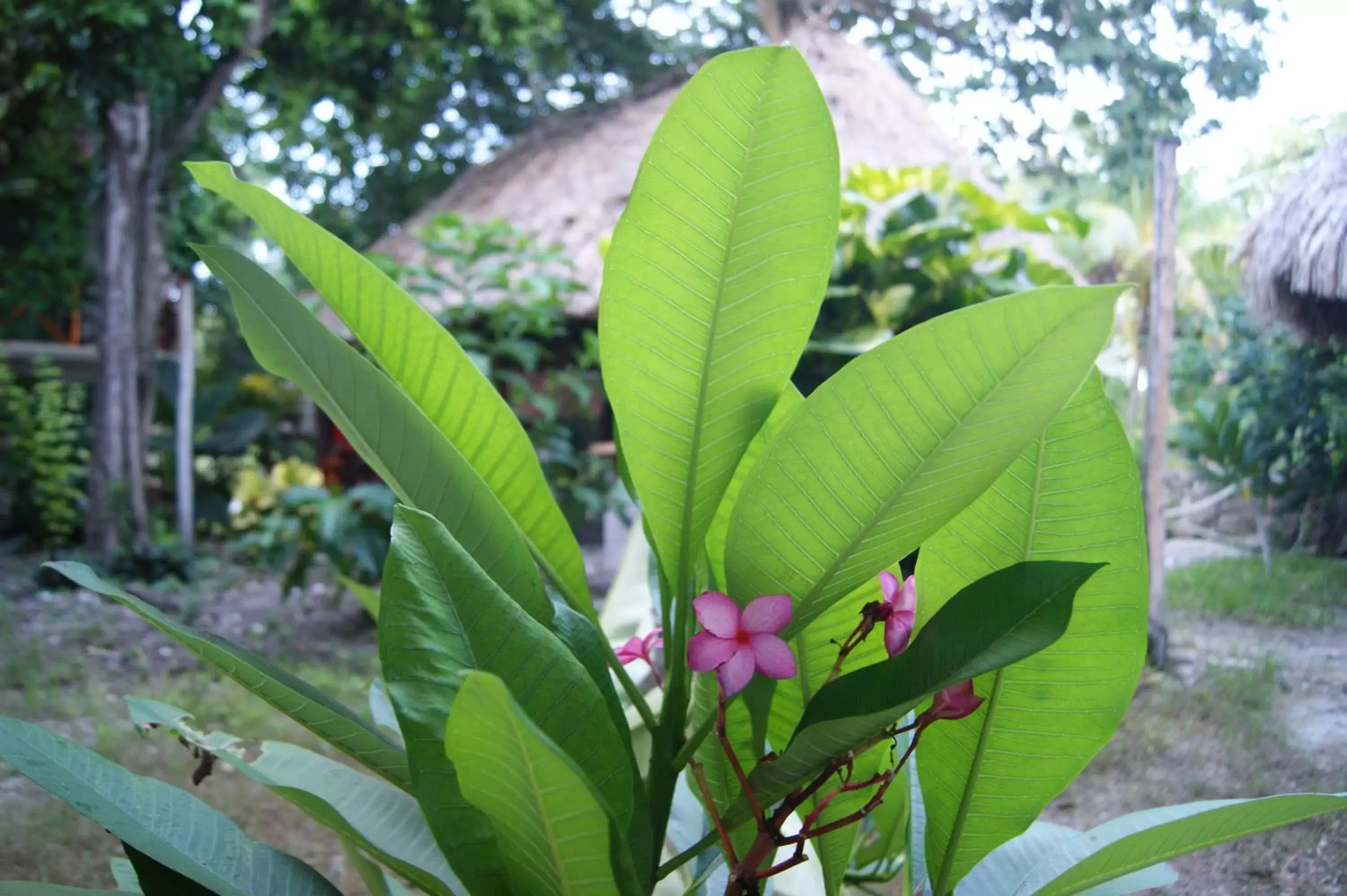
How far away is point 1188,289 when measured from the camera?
85cm

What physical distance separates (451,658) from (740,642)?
0.30ft

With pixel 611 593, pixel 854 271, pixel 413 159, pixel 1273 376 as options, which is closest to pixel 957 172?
pixel 854 271

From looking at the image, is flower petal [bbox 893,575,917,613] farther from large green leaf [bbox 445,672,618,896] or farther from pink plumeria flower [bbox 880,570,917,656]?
large green leaf [bbox 445,672,618,896]

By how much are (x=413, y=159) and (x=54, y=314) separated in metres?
0.95

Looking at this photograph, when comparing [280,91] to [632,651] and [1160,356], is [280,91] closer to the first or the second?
[1160,356]

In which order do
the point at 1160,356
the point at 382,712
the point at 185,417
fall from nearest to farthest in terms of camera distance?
the point at 382,712, the point at 1160,356, the point at 185,417

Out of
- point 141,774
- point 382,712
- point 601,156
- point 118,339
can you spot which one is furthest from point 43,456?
point 382,712

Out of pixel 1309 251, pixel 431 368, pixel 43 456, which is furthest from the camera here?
pixel 43 456

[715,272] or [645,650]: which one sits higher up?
[715,272]

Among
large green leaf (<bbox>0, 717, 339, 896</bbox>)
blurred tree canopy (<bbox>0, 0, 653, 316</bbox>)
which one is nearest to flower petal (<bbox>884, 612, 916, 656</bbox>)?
large green leaf (<bbox>0, 717, 339, 896</bbox>)

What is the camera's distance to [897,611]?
0.39 m

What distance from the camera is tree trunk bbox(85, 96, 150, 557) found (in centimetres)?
223

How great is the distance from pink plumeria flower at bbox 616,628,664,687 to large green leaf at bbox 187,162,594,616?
1.6 inches

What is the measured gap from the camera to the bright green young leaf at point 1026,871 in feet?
1.47
